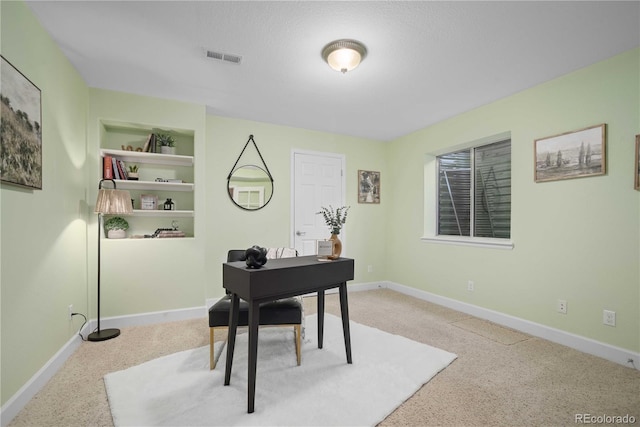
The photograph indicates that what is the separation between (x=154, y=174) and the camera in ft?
11.8

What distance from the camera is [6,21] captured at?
1754 mm

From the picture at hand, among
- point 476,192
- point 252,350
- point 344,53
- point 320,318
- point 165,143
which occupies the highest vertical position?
point 344,53

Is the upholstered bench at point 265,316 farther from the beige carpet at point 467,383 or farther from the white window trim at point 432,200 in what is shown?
the white window trim at point 432,200

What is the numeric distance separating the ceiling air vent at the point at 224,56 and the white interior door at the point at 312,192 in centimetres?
196

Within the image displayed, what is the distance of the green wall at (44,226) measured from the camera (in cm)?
177

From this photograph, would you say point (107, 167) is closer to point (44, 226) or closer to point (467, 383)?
point (44, 226)

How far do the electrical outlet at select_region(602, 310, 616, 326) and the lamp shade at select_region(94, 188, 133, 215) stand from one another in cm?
428

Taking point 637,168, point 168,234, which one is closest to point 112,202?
point 168,234

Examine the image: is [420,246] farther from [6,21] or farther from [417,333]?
[6,21]

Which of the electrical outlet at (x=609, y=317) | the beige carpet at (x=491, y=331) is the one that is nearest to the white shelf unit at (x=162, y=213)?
the beige carpet at (x=491, y=331)

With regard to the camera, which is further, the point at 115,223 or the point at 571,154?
the point at 115,223

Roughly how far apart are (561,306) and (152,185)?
4283 mm

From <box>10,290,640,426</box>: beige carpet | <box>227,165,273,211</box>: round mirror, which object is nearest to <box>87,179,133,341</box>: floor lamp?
<box>10,290,640,426</box>: beige carpet

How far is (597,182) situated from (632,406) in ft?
5.47
